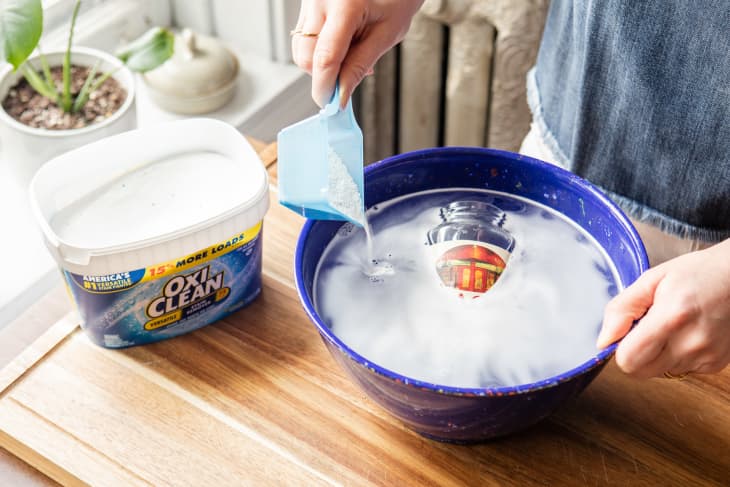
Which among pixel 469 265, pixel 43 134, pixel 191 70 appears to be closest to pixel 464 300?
pixel 469 265

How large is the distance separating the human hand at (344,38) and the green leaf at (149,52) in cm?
47

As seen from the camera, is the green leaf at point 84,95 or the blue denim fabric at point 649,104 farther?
the green leaf at point 84,95

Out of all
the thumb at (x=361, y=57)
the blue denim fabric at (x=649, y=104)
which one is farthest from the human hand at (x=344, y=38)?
the blue denim fabric at (x=649, y=104)

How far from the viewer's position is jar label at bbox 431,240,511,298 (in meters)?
0.82

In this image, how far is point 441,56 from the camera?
1596mm

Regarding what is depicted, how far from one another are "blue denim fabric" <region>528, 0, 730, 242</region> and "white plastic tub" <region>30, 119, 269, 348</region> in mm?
379

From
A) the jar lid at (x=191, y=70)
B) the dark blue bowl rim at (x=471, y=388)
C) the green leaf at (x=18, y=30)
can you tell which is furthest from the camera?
the jar lid at (x=191, y=70)

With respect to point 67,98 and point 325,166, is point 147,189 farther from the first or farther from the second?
point 67,98

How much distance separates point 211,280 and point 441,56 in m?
0.87

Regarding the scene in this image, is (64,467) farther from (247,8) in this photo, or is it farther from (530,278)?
(247,8)

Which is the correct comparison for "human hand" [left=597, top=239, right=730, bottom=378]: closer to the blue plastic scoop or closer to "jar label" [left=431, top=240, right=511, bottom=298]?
"jar label" [left=431, top=240, right=511, bottom=298]

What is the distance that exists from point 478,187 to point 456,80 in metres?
0.69

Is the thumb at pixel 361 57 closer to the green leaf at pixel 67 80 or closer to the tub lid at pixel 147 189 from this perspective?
the tub lid at pixel 147 189

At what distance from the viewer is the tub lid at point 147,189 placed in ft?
2.77
